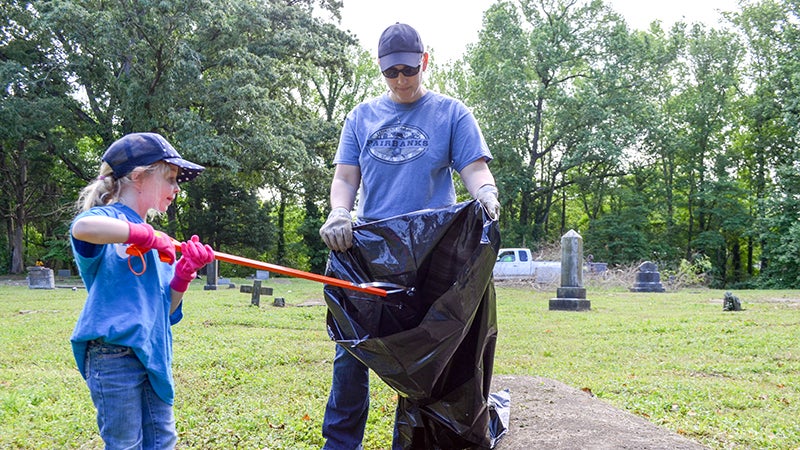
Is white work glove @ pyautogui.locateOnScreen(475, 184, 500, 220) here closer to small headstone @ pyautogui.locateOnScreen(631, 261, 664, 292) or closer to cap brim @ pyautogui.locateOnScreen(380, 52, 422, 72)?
cap brim @ pyautogui.locateOnScreen(380, 52, 422, 72)

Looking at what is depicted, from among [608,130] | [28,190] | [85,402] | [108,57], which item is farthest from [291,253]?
[85,402]

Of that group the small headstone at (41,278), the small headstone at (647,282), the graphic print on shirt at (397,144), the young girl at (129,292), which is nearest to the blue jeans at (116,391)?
the young girl at (129,292)

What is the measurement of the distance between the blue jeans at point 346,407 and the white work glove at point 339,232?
19.3 inches

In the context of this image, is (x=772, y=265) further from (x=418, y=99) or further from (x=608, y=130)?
(x=418, y=99)

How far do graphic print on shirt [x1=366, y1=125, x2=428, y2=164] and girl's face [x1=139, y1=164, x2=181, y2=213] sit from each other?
892mm

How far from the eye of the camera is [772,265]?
25.2 metres

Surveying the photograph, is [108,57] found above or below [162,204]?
above

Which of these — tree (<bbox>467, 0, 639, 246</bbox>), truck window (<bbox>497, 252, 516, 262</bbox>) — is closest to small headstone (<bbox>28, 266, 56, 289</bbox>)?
truck window (<bbox>497, 252, 516, 262</bbox>)

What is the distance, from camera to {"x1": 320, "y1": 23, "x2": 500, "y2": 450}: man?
2.56 m

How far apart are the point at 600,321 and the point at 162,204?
28.6 feet

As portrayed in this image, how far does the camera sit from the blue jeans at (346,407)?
261 cm

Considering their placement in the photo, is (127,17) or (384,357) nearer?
(384,357)

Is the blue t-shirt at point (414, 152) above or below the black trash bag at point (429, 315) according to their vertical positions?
above

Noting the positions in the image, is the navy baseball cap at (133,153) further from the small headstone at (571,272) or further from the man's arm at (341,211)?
the small headstone at (571,272)
